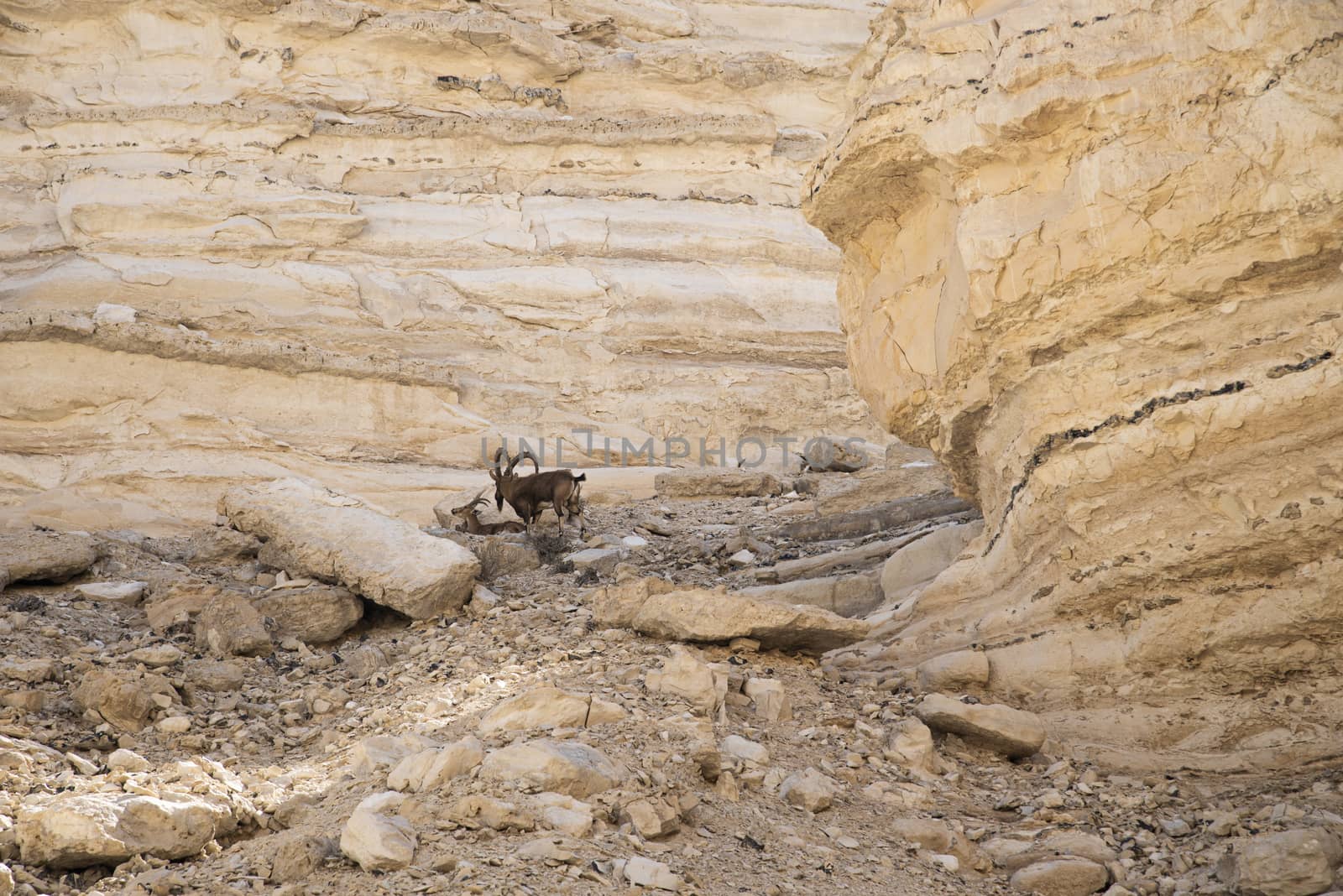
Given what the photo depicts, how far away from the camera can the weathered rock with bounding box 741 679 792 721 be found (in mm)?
5082

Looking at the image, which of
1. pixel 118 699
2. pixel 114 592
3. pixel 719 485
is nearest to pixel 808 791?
pixel 118 699

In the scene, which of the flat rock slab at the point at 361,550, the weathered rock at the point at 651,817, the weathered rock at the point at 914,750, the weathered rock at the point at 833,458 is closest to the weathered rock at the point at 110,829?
the weathered rock at the point at 651,817

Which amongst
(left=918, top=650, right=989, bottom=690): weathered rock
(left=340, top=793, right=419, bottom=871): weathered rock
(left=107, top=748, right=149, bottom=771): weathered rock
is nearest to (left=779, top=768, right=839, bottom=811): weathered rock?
(left=918, top=650, right=989, bottom=690): weathered rock

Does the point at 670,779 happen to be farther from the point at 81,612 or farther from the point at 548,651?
the point at 81,612

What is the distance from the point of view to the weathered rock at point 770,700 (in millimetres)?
5082

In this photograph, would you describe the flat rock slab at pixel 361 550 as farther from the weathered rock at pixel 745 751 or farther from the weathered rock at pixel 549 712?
the weathered rock at pixel 745 751

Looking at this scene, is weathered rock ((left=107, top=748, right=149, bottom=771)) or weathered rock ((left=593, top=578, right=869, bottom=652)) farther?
weathered rock ((left=593, top=578, right=869, bottom=652))

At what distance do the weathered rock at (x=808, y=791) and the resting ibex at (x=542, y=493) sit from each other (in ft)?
17.0

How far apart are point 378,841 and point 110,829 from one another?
1017mm

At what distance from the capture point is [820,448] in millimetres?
14500

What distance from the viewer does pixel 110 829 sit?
3770 mm

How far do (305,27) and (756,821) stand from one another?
1726cm

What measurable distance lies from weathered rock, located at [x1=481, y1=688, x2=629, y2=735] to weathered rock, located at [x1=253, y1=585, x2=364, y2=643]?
109 inches

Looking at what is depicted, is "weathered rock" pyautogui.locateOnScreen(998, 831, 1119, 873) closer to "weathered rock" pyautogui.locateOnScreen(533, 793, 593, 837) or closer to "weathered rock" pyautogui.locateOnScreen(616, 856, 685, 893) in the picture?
"weathered rock" pyautogui.locateOnScreen(616, 856, 685, 893)
